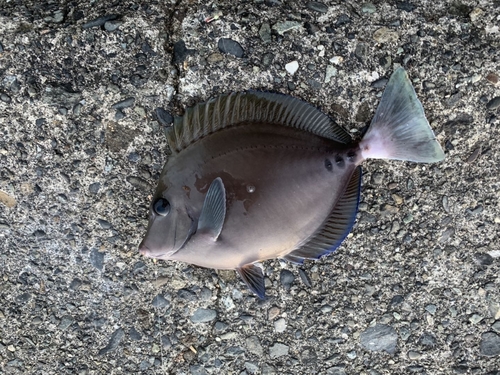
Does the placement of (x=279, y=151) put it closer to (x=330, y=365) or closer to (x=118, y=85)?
(x=118, y=85)

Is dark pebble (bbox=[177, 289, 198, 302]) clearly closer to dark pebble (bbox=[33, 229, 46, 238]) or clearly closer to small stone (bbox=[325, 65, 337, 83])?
dark pebble (bbox=[33, 229, 46, 238])

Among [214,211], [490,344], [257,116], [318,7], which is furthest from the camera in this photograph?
[490,344]

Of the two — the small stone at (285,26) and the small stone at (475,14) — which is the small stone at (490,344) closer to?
the small stone at (475,14)

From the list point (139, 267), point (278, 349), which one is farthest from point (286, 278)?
point (139, 267)

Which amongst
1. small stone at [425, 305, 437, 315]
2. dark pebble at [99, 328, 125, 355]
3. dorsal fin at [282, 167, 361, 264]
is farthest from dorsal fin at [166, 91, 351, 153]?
dark pebble at [99, 328, 125, 355]

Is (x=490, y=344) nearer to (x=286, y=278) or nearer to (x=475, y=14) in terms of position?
(x=286, y=278)

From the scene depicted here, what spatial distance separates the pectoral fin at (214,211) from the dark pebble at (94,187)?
67cm

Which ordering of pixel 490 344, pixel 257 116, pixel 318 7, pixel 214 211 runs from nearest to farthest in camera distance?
pixel 214 211 < pixel 257 116 < pixel 318 7 < pixel 490 344

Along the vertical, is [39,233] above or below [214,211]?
above

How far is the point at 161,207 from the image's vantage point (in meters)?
2.17

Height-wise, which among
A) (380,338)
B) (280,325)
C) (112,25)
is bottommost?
(380,338)

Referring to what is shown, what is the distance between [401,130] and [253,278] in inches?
37.5

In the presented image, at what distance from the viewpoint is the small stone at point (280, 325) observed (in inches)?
102

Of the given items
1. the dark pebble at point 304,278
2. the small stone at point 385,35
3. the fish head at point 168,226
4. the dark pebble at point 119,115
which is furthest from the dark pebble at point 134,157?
the small stone at point 385,35
